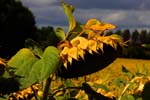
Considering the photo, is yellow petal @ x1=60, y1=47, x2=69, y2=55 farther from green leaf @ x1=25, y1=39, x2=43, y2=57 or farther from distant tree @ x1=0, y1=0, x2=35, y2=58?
distant tree @ x1=0, y1=0, x2=35, y2=58

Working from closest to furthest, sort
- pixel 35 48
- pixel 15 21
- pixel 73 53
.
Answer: pixel 73 53
pixel 35 48
pixel 15 21

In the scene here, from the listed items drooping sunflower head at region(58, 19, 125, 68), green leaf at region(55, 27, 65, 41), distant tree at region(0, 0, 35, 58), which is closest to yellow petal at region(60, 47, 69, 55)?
drooping sunflower head at region(58, 19, 125, 68)

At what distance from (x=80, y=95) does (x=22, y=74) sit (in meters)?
0.80

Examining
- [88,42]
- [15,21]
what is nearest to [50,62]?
[88,42]

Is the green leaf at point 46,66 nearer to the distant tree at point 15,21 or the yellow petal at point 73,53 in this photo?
the yellow petal at point 73,53

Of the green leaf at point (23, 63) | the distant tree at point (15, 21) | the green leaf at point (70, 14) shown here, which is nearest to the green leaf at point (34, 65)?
the green leaf at point (23, 63)

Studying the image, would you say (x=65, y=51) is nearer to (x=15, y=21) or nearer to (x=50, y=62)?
(x=50, y=62)

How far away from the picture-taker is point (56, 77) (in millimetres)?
1580

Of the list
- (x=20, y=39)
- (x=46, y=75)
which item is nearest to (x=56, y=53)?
(x=46, y=75)

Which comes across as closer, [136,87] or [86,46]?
[86,46]

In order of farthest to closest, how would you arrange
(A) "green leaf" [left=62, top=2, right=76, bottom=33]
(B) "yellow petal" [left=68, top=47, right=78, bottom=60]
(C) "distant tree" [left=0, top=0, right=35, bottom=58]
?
(C) "distant tree" [left=0, top=0, right=35, bottom=58] → (A) "green leaf" [left=62, top=2, right=76, bottom=33] → (B) "yellow petal" [left=68, top=47, right=78, bottom=60]

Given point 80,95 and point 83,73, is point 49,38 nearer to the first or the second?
point 83,73

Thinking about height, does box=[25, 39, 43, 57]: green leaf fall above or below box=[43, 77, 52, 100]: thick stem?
above

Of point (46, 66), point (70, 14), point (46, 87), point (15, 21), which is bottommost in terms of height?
point (15, 21)
